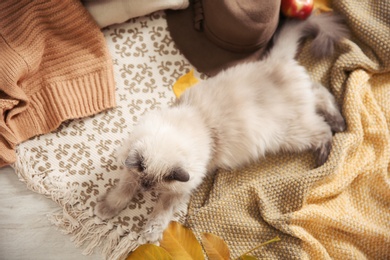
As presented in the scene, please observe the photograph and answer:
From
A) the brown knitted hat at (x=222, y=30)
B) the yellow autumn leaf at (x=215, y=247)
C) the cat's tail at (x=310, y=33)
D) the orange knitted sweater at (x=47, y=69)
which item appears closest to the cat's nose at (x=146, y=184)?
the yellow autumn leaf at (x=215, y=247)

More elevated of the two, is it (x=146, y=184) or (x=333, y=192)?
(x=146, y=184)

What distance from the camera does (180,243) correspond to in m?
1.55

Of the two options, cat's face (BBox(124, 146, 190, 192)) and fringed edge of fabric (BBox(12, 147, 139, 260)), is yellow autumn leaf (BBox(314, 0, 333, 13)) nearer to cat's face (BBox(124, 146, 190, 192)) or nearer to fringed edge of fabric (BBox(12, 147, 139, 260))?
cat's face (BBox(124, 146, 190, 192))

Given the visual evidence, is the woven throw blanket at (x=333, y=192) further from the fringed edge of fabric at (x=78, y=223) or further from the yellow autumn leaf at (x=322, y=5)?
the fringed edge of fabric at (x=78, y=223)

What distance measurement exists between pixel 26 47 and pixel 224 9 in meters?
0.94

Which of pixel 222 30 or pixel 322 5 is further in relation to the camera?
pixel 322 5

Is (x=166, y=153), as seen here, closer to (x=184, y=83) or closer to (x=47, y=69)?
(x=184, y=83)

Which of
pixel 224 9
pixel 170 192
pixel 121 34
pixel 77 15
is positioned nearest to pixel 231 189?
pixel 170 192

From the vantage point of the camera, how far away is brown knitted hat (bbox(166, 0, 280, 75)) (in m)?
1.66

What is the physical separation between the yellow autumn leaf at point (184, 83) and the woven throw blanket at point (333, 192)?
1.54ft

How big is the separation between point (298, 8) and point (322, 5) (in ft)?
0.83

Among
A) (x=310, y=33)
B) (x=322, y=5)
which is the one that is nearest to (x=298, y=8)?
(x=310, y=33)

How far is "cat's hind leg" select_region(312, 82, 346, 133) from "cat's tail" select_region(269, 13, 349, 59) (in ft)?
0.73

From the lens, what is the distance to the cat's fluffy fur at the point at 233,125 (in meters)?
1.50
